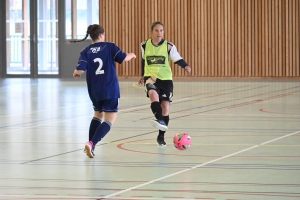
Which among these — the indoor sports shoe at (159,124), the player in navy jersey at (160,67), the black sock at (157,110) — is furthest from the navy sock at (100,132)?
the player in navy jersey at (160,67)

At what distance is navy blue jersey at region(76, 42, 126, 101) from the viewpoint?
300 inches

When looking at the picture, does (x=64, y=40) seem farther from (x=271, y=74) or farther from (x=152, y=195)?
(x=152, y=195)

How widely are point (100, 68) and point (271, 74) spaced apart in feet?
60.5

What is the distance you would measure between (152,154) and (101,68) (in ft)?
3.70

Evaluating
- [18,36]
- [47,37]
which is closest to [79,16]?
[47,37]

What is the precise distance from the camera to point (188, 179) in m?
6.13

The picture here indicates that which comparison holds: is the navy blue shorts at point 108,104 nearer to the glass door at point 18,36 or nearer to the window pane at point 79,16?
the window pane at point 79,16

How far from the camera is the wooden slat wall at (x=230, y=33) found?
82.5 feet

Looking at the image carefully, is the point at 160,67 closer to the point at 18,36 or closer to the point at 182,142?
the point at 182,142

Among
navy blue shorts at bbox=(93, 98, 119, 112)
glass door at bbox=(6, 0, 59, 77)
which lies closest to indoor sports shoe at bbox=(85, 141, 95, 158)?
navy blue shorts at bbox=(93, 98, 119, 112)

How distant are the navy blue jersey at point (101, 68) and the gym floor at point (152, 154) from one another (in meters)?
0.71

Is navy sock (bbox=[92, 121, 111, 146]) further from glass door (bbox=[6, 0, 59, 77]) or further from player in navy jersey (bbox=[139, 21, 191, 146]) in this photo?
glass door (bbox=[6, 0, 59, 77])

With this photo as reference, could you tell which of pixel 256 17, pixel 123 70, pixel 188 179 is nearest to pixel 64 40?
pixel 123 70

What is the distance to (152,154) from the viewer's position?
25.5 feet
